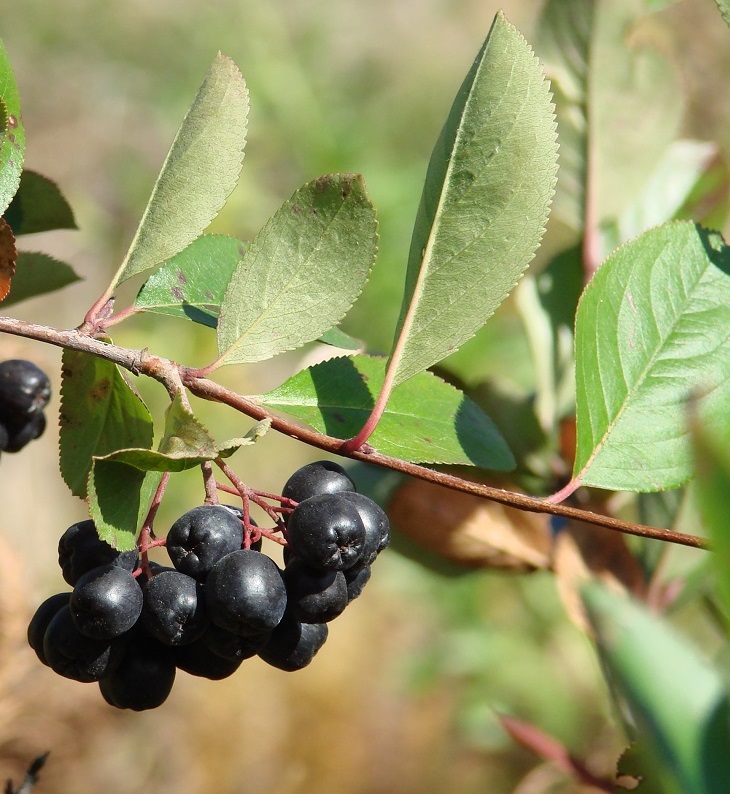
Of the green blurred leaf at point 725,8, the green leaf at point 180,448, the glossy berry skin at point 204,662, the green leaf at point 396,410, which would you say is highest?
the green blurred leaf at point 725,8

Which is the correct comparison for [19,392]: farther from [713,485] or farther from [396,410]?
[713,485]

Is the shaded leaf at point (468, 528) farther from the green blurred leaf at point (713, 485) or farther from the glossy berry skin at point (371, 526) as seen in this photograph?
the green blurred leaf at point (713, 485)

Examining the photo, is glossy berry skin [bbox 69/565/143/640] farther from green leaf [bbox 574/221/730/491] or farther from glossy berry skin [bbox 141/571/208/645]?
green leaf [bbox 574/221/730/491]

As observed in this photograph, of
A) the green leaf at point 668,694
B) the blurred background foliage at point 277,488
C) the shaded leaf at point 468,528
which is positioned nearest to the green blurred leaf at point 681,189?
the blurred background foliage at point 277,488

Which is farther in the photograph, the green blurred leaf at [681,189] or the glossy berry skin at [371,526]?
the green blurred leaf at [681,189]

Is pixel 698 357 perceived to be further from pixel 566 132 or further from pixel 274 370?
pixel 274 370

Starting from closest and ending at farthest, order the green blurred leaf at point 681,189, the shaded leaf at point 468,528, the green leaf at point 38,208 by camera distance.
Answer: the green leaf at point 38,208, the shaded leaf at point 468,528, the green blurred leaf at point 681,189

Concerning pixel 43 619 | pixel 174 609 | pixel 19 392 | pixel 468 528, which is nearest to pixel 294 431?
pixel 174 609

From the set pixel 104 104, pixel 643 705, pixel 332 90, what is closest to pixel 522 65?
pixel 643 705
